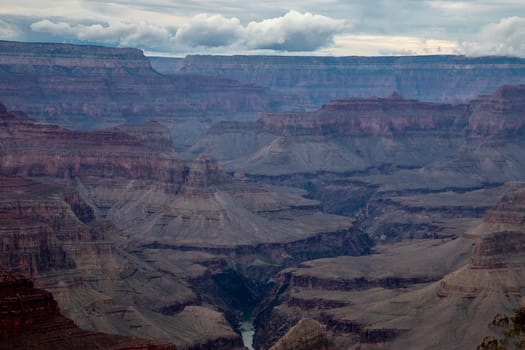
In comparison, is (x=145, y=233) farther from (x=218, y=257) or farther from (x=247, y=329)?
(x=247, y=329)

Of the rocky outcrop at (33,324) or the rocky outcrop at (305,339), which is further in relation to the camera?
the rocky outcrop at (305,339)

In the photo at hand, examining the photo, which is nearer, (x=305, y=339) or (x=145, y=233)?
(x=305, y=339)

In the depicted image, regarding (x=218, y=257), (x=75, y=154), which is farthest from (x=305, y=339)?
(x=75, y=154)

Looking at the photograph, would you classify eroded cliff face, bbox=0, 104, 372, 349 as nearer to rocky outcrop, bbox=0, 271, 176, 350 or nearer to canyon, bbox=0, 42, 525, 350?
canyon, bbox=0, 42, 525, 350

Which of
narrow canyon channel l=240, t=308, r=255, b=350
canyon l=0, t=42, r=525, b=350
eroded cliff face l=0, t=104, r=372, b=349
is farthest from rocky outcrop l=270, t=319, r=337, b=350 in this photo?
narrow canyon channel l=240, t=308, r=255, b=350

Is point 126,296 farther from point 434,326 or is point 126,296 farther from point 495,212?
point 495,212

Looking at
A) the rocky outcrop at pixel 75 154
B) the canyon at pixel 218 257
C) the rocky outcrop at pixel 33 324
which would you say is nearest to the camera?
the rocky outcrop at pixel 33 324

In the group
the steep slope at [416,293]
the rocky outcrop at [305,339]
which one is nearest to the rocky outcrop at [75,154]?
the steep slope at [416,293]

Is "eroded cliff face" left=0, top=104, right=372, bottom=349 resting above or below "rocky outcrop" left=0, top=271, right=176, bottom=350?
below

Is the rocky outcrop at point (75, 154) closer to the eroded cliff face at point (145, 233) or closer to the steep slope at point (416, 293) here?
the eroded cliff face at point (145, 233)
